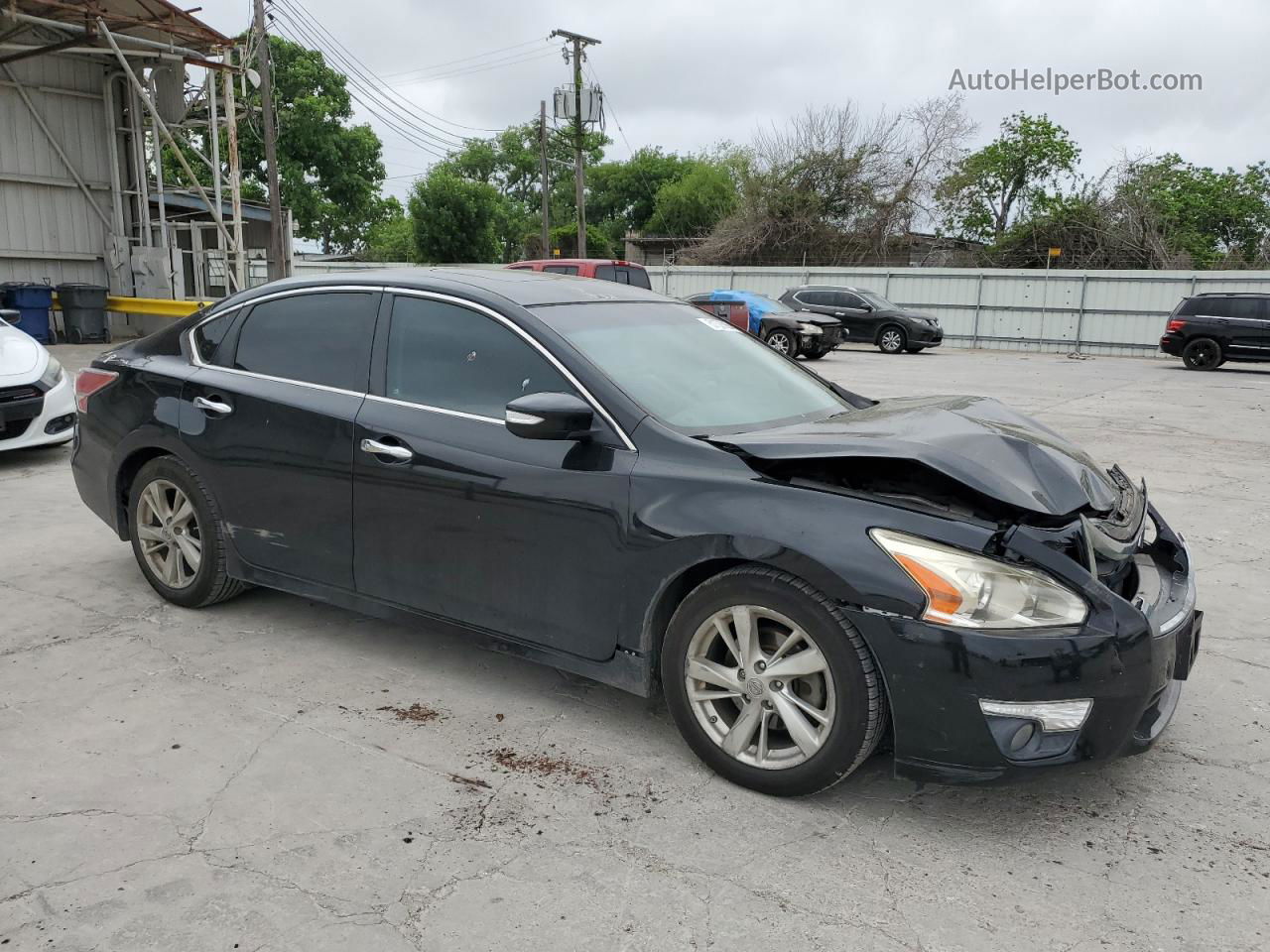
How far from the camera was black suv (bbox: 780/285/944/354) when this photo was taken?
23.4 meters

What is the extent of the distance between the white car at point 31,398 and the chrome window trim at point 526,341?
526 centimetres

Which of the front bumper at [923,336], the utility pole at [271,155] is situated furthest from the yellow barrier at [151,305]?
the front bumper at [923,336]

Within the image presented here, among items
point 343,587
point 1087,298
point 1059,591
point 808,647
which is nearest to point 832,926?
point 808,647

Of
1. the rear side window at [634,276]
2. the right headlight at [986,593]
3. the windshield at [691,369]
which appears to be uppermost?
the rear side window at [634,276]

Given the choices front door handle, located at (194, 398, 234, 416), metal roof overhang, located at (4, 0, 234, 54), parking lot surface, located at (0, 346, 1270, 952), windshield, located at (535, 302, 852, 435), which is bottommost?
parking lot surface, located at (0, 346, 1270, 952)

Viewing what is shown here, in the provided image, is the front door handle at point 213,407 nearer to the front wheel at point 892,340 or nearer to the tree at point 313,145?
the front wheel at point 892,340

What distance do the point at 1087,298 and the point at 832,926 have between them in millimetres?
27034

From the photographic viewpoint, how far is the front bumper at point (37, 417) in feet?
25.7

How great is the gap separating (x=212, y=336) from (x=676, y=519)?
8.46ft

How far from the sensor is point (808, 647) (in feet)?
9.80

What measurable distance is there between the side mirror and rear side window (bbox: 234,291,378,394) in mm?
961

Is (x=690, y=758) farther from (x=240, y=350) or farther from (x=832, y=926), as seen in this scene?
(x=240, y=350)

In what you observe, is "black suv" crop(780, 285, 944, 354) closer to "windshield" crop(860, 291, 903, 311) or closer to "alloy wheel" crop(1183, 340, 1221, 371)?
"windshield" crop(860, 291, 903, 311)

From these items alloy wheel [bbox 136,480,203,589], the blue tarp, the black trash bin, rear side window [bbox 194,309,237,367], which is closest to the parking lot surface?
alloy wheel [bbox 136,480,203,589]
